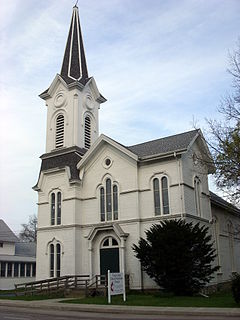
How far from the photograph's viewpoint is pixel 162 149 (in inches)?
1124

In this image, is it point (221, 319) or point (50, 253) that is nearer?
point (221, 319)

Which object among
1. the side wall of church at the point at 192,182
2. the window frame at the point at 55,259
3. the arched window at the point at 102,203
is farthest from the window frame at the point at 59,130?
the side wall of church at the point at 192,182

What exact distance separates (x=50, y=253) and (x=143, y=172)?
10.4 meters

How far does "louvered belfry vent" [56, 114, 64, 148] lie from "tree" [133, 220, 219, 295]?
46.5 feet

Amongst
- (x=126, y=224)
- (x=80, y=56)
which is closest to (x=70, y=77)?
(x=80, y=56)

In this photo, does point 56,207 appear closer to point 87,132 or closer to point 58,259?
point 58,259

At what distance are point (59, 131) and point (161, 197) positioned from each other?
12464 millimetres

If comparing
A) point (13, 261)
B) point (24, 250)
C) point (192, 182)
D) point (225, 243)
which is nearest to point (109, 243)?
point (192, 182)

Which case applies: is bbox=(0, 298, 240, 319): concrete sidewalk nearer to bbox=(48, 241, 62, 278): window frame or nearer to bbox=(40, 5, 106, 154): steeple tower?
bbox=(48, 241, 62, 278): window frame

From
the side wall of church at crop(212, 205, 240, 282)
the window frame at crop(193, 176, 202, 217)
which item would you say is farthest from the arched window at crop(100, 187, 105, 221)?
the side wall of church at crop(212, 205, 240, 282)

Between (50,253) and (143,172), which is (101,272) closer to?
(50,253)

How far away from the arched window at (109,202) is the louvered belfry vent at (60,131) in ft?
22.0

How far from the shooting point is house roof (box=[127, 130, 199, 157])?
91.6 ft

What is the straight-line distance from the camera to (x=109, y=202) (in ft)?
98.0
